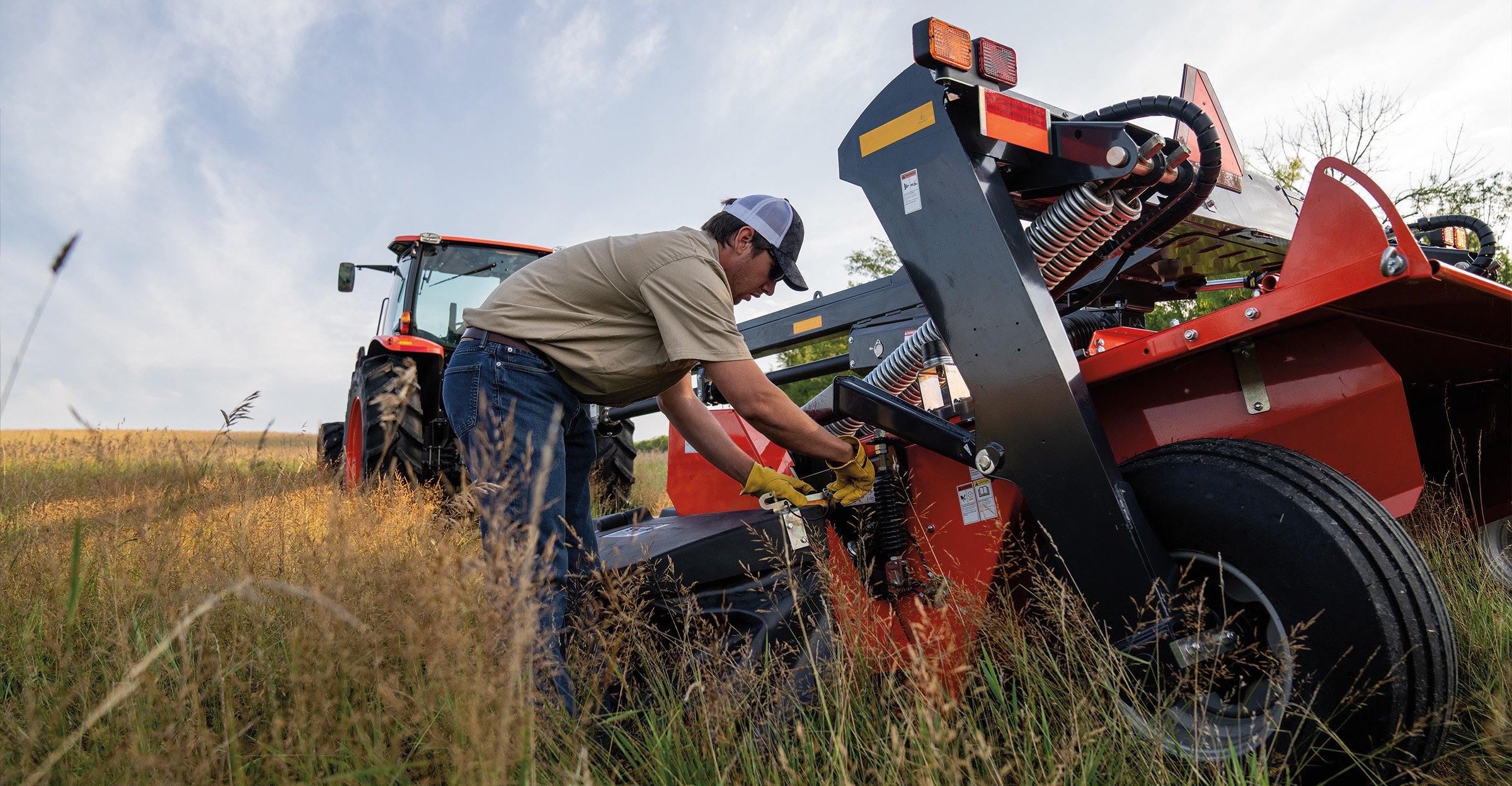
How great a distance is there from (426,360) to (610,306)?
12.0 ft

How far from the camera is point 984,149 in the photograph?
2.29 m

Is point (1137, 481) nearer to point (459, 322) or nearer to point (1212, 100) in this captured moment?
point (1212, 100)

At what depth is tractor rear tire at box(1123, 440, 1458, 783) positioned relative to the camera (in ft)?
5.15

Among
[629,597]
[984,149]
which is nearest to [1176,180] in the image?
[984,149]

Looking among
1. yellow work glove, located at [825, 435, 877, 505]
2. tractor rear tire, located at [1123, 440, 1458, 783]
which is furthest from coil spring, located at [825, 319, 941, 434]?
tractor rear tire, located at [1123, 440, 1458, 783]

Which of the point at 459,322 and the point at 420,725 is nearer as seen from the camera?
the point at 420,725

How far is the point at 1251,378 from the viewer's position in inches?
79.6

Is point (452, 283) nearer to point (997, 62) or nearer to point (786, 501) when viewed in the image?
point (786, 501)

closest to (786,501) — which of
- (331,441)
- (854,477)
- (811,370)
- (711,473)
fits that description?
(854,477)

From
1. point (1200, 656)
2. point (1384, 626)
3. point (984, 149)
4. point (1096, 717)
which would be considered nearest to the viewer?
point (1384, 626)

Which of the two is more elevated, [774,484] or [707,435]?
[707,435]

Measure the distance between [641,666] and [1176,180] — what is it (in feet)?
7.04

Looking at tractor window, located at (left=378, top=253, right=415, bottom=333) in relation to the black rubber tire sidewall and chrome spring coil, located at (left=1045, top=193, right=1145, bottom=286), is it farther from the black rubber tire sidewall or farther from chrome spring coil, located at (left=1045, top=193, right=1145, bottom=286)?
chrome spring coil, located at (left=1045, top=193, right=1145, bottom=286)

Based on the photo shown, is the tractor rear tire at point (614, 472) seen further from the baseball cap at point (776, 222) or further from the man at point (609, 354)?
the baseball cap at point (776, 222)
